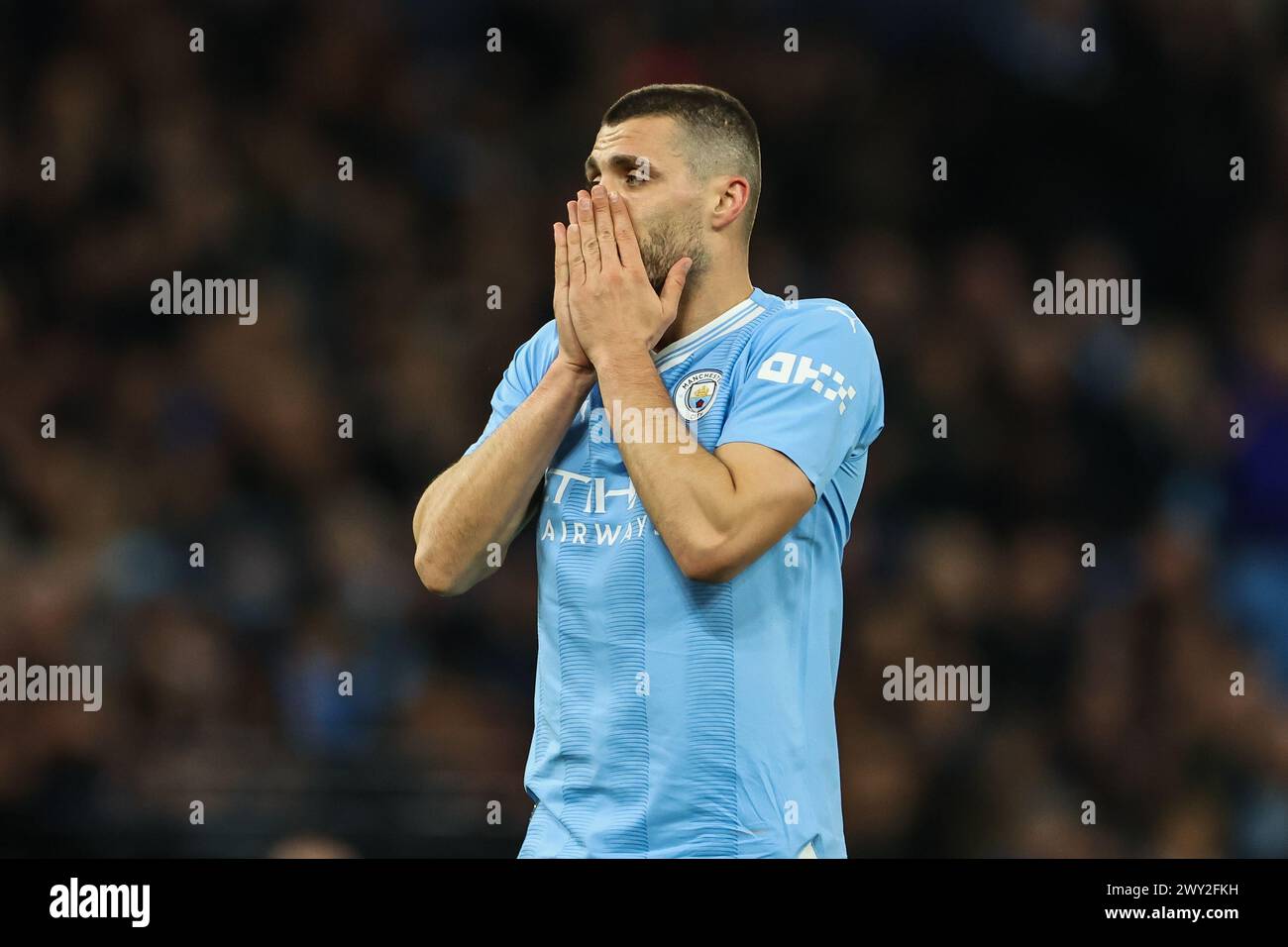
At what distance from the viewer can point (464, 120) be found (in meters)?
6.43

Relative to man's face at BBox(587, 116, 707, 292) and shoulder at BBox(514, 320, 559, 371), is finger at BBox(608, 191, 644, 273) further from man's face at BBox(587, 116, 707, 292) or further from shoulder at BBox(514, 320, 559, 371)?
shoulder at BBox(514, 320, 559, 371)

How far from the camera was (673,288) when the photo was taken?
10.4 ft

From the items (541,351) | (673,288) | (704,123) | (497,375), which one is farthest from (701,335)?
(497,375)

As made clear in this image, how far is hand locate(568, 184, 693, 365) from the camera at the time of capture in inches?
121

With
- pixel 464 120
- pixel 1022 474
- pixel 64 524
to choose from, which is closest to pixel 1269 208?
pixel 1022 474

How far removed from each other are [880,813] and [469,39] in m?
3.41

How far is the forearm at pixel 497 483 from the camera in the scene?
310 cm

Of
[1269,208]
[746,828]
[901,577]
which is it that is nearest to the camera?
[746,828]

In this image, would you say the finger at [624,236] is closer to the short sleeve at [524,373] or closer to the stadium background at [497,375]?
the short sleeve at [524,373]

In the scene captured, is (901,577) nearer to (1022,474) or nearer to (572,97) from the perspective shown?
(1022,474)

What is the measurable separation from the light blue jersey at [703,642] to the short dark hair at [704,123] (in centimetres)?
38

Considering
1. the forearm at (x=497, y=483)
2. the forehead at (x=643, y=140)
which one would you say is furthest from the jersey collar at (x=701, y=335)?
the forehead at (x=643, y=140)

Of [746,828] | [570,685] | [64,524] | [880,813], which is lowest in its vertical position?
[880,813]

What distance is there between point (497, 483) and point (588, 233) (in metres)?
0.53
